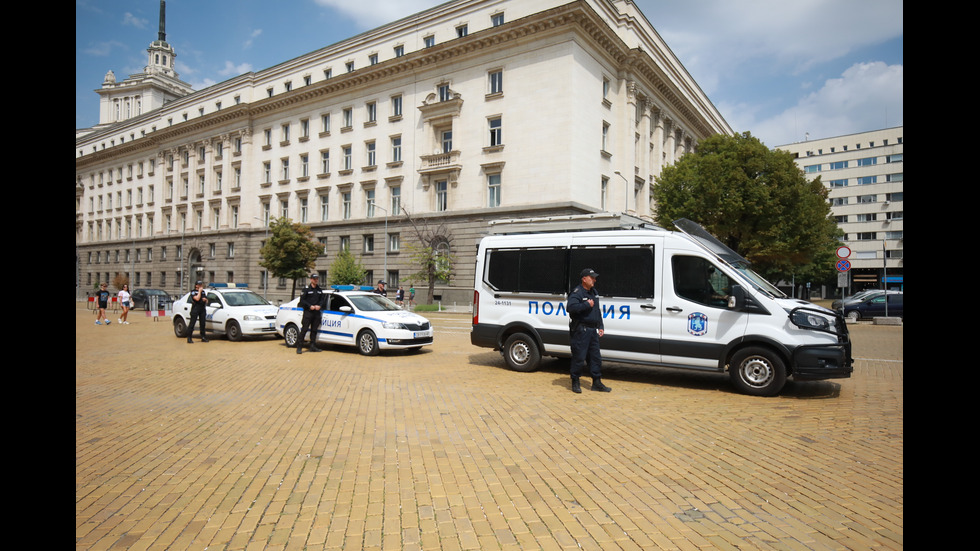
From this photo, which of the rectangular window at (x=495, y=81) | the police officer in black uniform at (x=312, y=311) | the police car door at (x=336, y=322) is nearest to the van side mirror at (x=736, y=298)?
the police car door at (x=336, y=322)

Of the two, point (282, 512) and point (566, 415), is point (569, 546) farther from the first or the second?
point (566, 415)

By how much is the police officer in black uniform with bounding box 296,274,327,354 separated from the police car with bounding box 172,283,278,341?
3.13 metres

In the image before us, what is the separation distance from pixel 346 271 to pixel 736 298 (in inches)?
1403

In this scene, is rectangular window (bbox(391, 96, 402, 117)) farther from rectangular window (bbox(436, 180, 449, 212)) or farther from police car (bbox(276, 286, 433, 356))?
police car (bbox(276, 286, 433, 356))

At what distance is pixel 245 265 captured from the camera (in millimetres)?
52000

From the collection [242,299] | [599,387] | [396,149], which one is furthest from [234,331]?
[396,149]

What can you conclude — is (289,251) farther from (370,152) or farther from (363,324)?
(363,324)

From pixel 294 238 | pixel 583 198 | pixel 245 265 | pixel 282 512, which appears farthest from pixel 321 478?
pixel 245 265

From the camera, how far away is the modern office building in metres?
67.6

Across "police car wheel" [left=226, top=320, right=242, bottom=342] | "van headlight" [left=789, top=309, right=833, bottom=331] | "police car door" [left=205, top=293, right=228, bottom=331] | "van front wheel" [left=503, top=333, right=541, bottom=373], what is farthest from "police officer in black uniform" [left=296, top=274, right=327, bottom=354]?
"van headlight" [left=789, top=309, right=833, bottom=331]

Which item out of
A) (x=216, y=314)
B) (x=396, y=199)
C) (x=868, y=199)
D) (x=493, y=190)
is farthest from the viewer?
(x=868, y=199)

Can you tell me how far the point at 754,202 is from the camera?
3181 centimetres

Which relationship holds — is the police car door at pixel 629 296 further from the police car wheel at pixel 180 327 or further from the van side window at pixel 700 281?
the police car wheel at pixel 180 327
